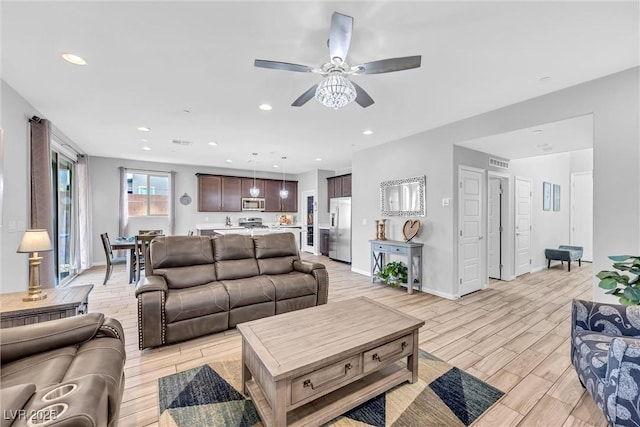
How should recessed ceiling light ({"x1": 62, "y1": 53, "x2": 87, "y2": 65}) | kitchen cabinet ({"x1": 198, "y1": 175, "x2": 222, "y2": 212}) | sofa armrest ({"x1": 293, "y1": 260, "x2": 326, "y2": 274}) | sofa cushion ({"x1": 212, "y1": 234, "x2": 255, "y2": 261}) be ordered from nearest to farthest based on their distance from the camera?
recessed ceiling light ({"x1": 62, "y1": 53, "x2": 87, "y2": 65}) → sofa cushion ({"x1": 212, "y1": 234, "x2": 255, "y2": 261}) → sofa armrest ({"x1": 293, "y1": 260, "x2": 326, "y2": 274}) → kitchen cabinet ({"x1": 198, "y1": 175, "x2": 222, "y2": 212})

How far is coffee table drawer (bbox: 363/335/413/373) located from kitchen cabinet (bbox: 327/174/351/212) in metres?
5.74

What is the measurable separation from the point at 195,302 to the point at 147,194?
5722mm

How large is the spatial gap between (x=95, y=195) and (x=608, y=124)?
925cm

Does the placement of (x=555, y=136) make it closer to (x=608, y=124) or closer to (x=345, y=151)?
(x=608, y=124)

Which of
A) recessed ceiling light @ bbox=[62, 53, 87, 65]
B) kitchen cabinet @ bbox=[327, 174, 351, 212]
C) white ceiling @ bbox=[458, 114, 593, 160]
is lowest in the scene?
kitchen cabinet @ bbox=[327, 174, 351, 212]

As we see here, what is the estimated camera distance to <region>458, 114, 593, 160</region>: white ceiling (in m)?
3.15

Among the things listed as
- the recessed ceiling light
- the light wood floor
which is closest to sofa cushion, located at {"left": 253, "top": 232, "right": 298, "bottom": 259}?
the light wood floor

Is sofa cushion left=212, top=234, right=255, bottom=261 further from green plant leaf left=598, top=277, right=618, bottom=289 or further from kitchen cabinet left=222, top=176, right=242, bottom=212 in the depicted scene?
kitchen cabinet left=222, top=176, right=242, bottom=212

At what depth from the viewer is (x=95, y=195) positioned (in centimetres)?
651

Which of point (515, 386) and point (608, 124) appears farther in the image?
point (608, 124)

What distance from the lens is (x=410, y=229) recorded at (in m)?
4.67

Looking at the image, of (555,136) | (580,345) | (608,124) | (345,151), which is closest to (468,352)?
(580,345)

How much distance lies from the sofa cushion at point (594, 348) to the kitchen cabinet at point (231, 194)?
7853 millimetres

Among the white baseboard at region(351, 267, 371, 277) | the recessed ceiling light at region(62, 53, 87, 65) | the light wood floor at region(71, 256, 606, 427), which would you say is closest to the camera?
the light wood floor at region(71, 256, 606, 427)
